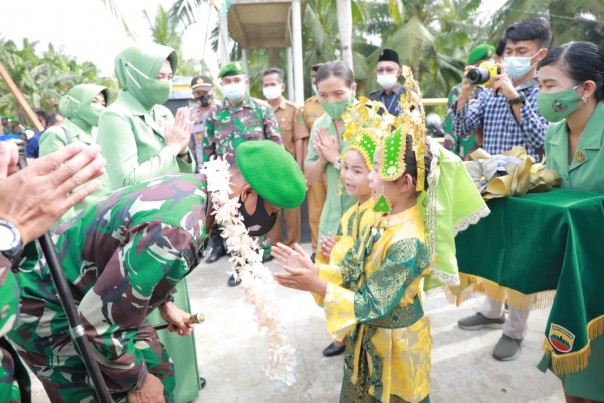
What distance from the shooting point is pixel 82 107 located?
3361mm

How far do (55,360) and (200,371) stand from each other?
54.1 inches

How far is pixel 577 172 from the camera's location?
1869 mm

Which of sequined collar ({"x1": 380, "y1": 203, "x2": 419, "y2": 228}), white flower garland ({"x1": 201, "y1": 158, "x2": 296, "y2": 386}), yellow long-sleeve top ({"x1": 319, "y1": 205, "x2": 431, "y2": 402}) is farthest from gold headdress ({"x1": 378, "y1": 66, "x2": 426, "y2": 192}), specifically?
white flower garland ({"x1": 201, "y1": 158, "x2": 296, "y2": 386})

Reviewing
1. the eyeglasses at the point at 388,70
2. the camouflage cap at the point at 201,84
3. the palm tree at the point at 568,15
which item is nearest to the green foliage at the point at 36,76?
the camouflage cap at the point at 201,84

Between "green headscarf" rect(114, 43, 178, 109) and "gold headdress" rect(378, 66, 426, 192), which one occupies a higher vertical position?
"green headscarf" rect(114, 43, 178, 109)

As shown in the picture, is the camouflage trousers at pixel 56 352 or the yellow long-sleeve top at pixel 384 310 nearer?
the camouflage trousers at pixel 56 352

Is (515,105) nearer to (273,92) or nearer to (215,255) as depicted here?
(273,92)

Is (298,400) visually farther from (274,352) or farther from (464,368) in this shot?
(464,368)

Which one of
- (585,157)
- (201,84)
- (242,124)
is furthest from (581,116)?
(201,84)

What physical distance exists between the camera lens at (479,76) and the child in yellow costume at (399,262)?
3.97 feet

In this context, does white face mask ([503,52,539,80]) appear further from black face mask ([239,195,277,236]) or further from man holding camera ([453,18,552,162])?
black face mask ([239,195,277,236])

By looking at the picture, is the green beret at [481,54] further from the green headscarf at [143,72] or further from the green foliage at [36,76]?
the green foliage at [36,76]

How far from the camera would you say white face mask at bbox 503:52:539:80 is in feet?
8.42

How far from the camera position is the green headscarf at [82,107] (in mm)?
3367
